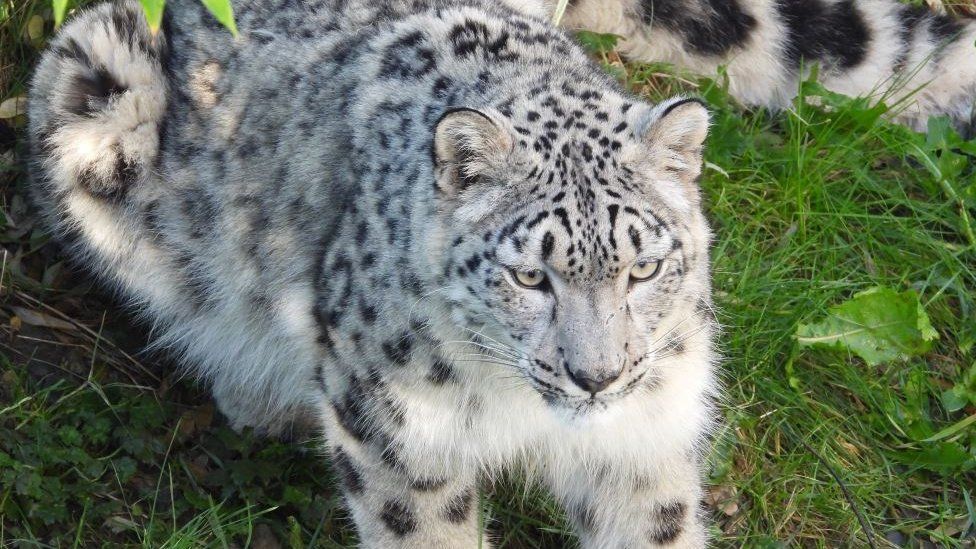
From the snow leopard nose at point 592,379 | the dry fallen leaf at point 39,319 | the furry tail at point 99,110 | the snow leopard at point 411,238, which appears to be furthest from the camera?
the dry fallen leaf at point 39,319

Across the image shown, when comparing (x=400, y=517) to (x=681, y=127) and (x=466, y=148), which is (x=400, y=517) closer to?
(x=466, y=148)

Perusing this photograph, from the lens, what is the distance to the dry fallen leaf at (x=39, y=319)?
549cm

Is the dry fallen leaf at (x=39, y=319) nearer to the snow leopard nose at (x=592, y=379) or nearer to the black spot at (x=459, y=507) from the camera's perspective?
the black spot at (x=459, y=507)

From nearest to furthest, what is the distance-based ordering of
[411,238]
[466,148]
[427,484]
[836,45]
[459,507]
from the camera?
[466,148] < [411,238] < [427,484] < [459,507] < [836,45]

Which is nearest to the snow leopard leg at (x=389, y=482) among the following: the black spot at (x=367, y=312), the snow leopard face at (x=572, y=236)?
the black spot at (x=367, y=312)

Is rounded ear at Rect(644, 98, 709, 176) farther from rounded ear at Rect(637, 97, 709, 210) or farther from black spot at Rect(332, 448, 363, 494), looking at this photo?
black spot at Rect(332, 448, 363, 494)

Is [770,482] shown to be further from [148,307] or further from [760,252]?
[148,307]

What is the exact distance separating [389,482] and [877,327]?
2254 millimetres

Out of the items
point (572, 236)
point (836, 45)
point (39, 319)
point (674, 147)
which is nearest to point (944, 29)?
point (836, 45)

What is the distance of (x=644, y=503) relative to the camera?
4.47 meters

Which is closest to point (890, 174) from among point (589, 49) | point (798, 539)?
point (589, 49)

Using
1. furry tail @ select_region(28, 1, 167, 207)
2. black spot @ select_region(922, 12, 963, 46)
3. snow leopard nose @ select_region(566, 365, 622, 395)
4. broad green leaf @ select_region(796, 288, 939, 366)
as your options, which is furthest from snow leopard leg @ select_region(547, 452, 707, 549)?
black spot @ select_region(922, 12, 963, 46)

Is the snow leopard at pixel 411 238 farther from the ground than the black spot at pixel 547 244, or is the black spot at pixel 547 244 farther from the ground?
the black spot at pixel 547 244

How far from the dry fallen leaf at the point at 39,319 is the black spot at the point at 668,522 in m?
2.70
